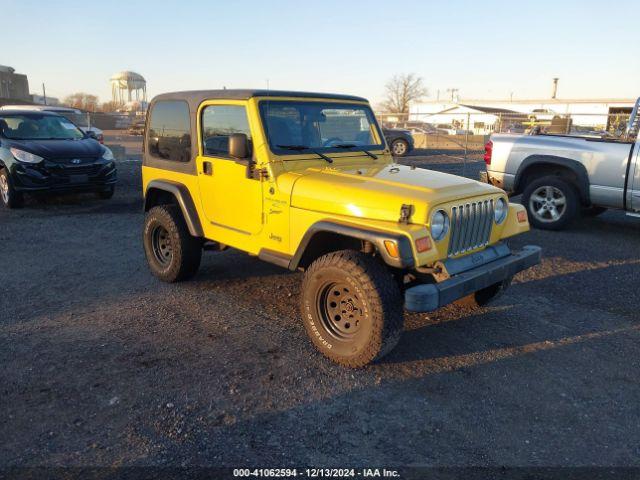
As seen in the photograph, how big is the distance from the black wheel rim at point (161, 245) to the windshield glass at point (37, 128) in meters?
5.56

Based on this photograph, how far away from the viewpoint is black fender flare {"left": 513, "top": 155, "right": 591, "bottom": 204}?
25.4 feet

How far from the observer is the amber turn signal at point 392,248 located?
3355 mm

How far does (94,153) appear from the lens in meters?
9.62

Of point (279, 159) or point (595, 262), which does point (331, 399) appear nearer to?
point (279, 159)

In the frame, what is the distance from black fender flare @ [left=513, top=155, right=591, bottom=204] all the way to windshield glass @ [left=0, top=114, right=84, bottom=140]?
8.53m

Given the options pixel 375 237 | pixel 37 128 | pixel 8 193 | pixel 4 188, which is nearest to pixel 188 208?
pixel 375 237

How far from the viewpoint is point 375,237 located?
3443mm

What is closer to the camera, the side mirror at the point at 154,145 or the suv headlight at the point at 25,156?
the side mirror at the point at 154,145

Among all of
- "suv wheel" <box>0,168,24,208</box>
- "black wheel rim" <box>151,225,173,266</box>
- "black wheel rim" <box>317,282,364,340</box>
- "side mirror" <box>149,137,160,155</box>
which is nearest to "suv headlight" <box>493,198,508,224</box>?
"black wheel rim" <box>317,282,364,340</box>

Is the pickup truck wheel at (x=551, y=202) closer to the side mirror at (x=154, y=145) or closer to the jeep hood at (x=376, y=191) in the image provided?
the jeep hood at (x=376, y=191)

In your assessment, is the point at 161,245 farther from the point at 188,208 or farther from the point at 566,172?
the point at 566,172

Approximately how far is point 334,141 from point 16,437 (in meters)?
3.39

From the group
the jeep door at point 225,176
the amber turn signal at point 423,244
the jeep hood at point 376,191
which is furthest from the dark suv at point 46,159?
the amber turn signal at point 423,244

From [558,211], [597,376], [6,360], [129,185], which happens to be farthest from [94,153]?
[597,376]
